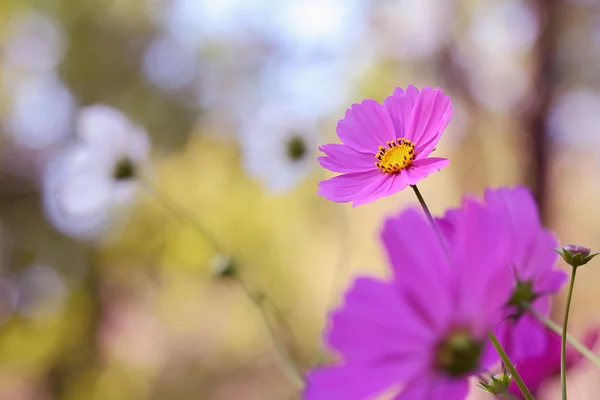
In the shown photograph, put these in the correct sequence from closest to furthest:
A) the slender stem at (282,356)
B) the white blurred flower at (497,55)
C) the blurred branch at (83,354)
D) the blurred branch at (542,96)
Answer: the slender stem at (282,356) < the blurred branch at (542,96) < the white blurred flower at (497,55) < the blurred branch at (83,354)

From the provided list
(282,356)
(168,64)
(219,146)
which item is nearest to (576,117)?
(219,146)

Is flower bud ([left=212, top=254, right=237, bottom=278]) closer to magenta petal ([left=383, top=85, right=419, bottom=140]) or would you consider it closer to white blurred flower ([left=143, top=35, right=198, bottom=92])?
magenta petal ([left=383, top=85, right=419, bottom=140])

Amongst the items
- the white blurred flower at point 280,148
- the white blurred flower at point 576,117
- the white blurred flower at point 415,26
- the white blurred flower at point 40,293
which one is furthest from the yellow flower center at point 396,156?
the white blurred flower at point 40,293


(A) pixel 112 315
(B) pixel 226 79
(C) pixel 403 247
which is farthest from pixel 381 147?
(A) pixel 112 315

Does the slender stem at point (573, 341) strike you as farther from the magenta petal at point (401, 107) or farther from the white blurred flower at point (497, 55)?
the white blurred flower at point (497, 55)

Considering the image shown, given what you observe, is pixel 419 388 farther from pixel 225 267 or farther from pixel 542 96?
pixel 542 96

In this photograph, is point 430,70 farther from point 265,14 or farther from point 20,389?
point 20,389
